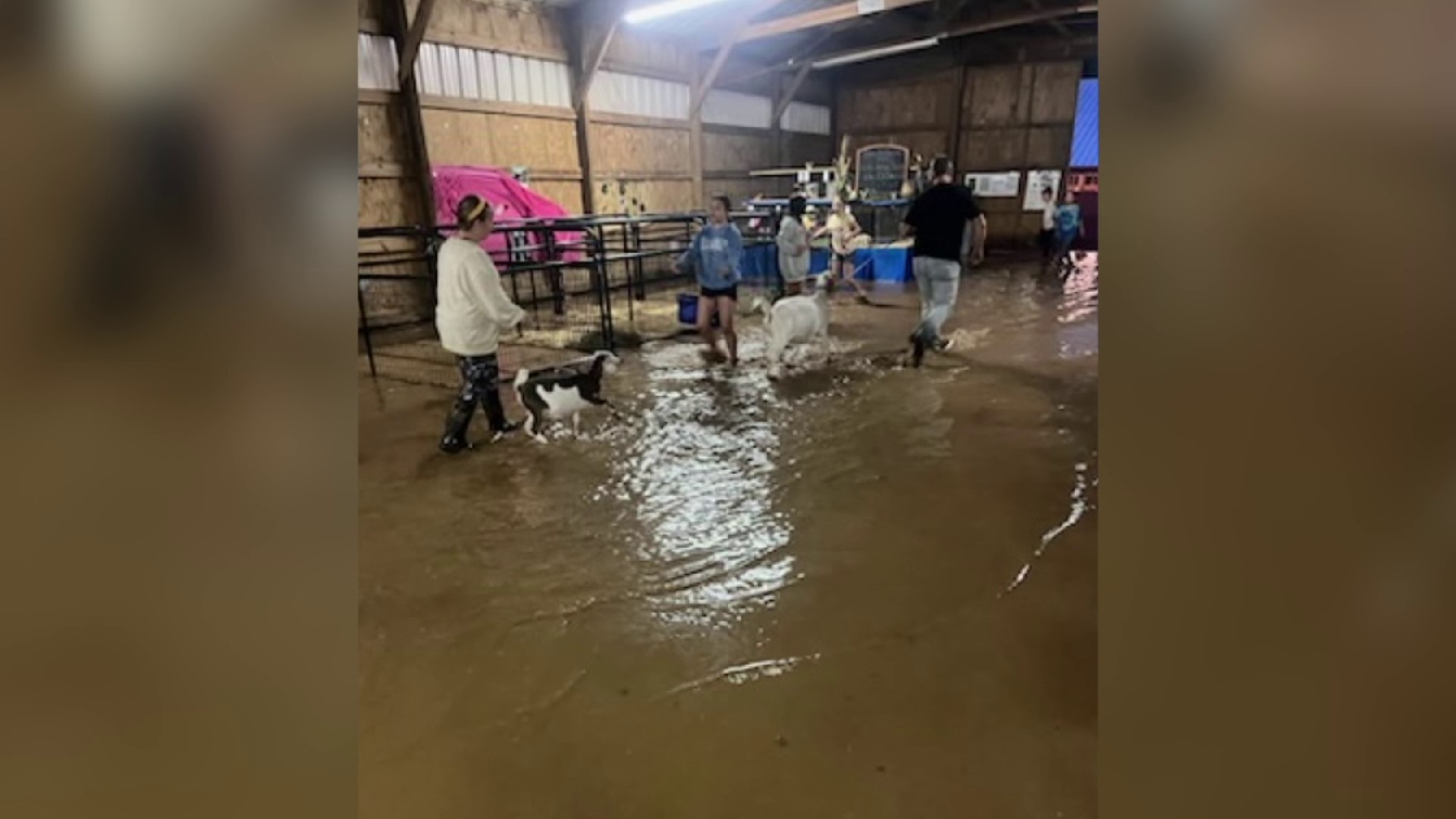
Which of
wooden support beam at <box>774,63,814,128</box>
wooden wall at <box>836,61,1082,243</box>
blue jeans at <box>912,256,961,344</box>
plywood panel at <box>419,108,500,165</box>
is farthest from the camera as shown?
wooden wall at <box>836,61,1082,243</box>

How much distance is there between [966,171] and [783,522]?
14.6 meters

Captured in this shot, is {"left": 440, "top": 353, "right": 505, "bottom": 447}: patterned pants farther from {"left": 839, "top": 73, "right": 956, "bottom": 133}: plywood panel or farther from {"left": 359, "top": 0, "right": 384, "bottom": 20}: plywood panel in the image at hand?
{"left": 839, "top": 73, "right": 956, "bottom": 133}: plywood panel

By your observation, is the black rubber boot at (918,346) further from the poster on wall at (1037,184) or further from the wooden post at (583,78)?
the poster on wall at (1037,184)

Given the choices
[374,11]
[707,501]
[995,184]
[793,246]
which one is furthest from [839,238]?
[995,184]

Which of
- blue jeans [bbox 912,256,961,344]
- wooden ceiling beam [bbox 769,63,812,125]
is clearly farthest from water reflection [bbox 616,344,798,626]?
wooden ceiling beam [bbox 769,63,812,125]

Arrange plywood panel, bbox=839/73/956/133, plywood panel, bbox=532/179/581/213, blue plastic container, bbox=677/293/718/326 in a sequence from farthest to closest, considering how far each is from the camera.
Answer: plywood panel, bbox=839/73/956/133
plywood panel, bbox=532/179/581/213
blue plastic container, bbox=677/293/718/326

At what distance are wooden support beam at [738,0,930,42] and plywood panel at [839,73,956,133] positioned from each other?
4.86 meters

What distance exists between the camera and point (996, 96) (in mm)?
15711

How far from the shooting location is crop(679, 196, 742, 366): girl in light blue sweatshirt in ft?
20.4

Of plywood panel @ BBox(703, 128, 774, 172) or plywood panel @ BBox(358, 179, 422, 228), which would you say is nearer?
plywood panel @ BBox(358, 179, 422, 228)

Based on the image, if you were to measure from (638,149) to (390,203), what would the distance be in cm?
439

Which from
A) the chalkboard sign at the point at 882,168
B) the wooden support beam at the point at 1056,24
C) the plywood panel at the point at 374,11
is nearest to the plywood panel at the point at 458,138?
the plywood panel at the point at 374,11

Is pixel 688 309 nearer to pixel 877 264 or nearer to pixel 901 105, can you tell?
pixel 877 264
